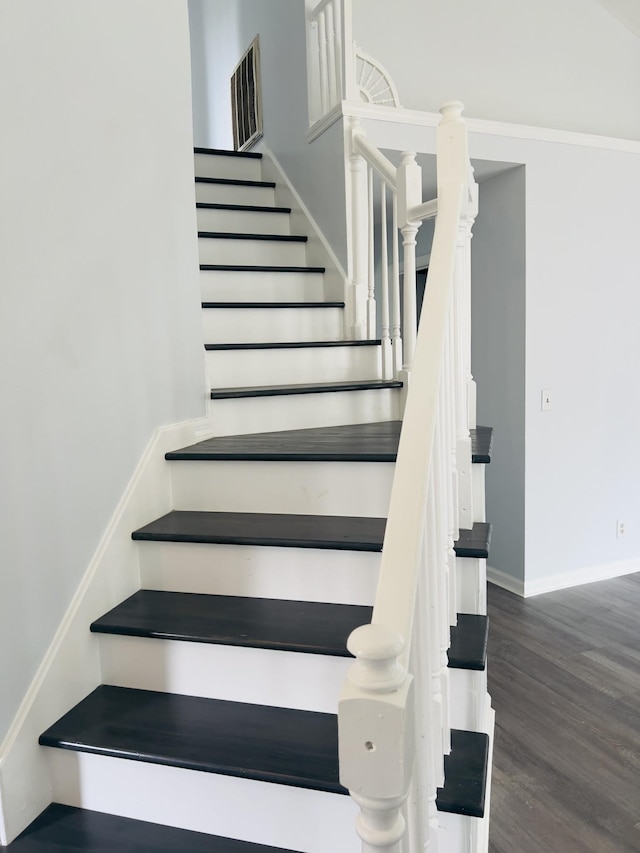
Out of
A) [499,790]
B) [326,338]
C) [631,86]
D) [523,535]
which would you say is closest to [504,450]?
[523,535]

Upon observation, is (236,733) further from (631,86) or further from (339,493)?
(631,86)

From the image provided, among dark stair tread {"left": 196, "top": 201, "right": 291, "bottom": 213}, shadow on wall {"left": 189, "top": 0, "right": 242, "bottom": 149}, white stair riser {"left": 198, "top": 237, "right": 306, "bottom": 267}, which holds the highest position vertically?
shadow on wall {"left": 189, "top": 0, "right": 242, "bottom": 149}

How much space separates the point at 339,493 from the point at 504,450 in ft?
7.25

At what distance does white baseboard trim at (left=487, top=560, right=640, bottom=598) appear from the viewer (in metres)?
3.81

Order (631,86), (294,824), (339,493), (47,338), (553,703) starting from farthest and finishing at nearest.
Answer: (631,86)
(553,703)
(339,493)
(47,338)
(294,824)

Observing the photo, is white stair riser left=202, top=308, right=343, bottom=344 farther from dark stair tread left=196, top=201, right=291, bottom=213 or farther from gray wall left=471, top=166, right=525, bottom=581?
gray wall left=471, top=166, right=525, bottom=581

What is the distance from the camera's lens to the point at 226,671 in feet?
5.19

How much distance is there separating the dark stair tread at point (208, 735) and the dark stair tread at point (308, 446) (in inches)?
27.2

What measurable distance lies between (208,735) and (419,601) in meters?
0.75

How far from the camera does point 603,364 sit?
3.92 m

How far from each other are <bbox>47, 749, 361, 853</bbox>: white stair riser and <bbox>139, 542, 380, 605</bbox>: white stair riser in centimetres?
50

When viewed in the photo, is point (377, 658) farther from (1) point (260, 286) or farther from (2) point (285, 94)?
(2) point (285, 94)

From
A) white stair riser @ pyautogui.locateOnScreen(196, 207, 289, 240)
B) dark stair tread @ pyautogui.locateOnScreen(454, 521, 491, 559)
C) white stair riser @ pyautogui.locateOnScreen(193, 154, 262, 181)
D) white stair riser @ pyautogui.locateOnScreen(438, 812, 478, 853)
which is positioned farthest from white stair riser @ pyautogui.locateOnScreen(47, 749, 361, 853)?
white stair riser @ pyautogui.locateOnScreen(193, 154, 262, 181)

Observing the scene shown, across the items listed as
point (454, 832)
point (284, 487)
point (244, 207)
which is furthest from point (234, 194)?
point (454, 832)
